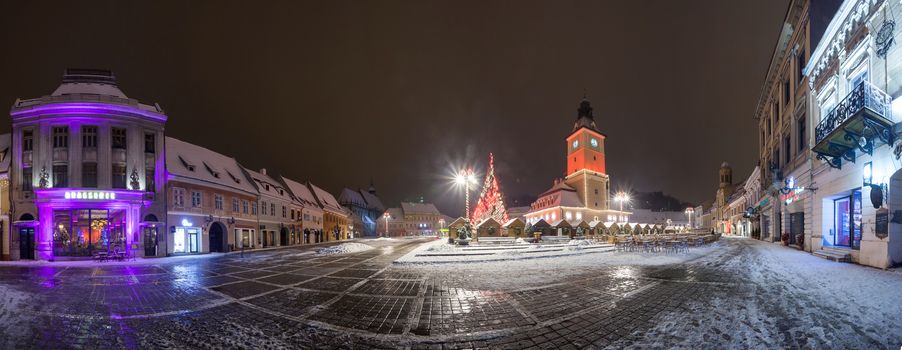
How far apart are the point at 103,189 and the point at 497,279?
1170 inches

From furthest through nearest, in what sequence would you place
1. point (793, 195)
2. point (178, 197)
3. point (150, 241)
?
point (178, 197)
point (150, 241)
point (793, 195)

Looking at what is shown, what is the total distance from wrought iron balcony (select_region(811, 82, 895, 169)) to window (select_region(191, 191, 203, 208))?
40.1m

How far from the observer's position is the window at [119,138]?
26413 millimetres

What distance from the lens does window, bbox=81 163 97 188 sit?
25.5 metres

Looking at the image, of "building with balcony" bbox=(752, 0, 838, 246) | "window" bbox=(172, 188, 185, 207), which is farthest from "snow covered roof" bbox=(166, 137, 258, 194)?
"building with balcony" bbox=(752, 0, 838, 246)

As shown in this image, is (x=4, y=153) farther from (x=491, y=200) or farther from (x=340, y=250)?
(x=491, y=200)

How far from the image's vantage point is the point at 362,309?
7844 millimetres

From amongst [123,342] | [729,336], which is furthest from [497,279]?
[123,342]

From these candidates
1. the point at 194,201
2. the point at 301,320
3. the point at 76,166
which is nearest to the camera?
the point at 301,320

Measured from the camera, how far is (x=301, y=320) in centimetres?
694

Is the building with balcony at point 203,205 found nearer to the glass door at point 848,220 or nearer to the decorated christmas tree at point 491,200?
the decorated christmas tree at point 491,200

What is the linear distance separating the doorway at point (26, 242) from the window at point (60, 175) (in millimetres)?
3651

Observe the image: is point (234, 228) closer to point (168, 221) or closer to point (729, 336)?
point (168, 221)

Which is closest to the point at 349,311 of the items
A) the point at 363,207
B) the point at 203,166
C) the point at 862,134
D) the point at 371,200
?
the point at 862,134
